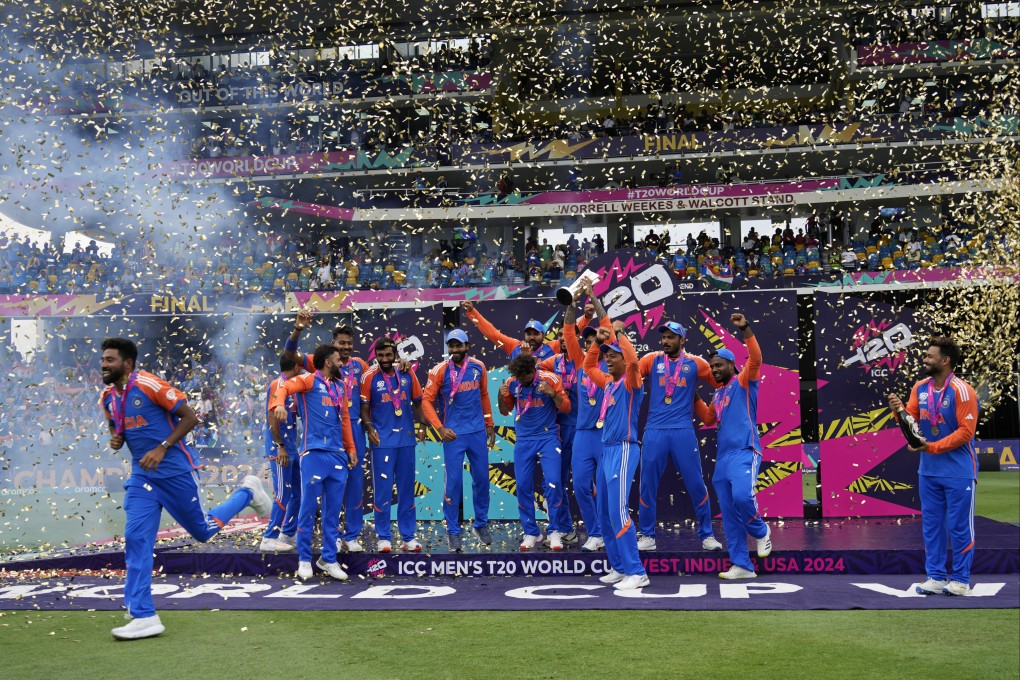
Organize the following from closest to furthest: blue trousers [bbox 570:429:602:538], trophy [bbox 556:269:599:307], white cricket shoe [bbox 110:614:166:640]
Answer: white cricket shoe [bbox 110:614:166:640] → trophy [bbox 556:269:599:307] → blue trousers [bbox 570:429:602:538]

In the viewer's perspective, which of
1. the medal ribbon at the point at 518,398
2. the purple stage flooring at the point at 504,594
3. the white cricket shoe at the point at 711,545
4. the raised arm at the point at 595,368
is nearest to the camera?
the purple stage flooring at the point at 504,594

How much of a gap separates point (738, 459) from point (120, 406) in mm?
5216

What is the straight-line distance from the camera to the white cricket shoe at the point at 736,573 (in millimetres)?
8633

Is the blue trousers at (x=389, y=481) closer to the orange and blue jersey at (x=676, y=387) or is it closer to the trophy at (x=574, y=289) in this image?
the orange and blue jersey at (x=676, y=387)

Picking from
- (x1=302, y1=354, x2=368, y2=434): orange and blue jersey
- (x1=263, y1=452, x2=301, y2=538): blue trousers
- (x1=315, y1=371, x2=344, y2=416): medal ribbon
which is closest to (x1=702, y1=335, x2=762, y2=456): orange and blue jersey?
(x1=315, y1=371, x2=344, y2=416): medal ribbon

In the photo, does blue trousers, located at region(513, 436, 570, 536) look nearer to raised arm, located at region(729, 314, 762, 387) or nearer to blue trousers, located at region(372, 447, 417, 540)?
blue trousers, located at region(372, 447, 417, 540)

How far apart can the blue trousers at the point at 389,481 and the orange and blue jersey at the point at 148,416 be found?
3195 millimetres

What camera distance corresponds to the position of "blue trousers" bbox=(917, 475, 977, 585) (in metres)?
7.77

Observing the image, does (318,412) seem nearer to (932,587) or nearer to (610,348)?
(610,348)

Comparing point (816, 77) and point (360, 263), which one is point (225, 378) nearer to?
point (360, 263)

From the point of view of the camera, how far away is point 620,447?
796cm

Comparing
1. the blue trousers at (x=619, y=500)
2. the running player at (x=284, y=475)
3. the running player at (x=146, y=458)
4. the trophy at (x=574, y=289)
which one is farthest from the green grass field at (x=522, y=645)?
the trophy at (x=574, y=289)

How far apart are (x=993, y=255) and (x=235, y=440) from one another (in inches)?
685

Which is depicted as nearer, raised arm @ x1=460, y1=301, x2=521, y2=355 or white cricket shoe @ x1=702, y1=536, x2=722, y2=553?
white cricket shoe @ x1=702, y1=536, x2=722, y2=553
